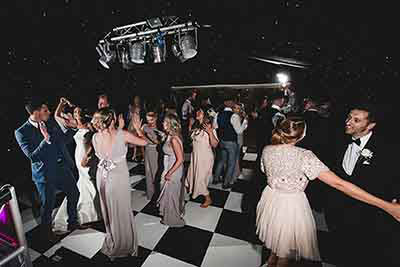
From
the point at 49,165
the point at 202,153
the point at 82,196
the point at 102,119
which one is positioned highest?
the point at 102,119

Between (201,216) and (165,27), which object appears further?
(165,27)

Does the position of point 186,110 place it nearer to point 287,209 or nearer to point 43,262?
point 43,262

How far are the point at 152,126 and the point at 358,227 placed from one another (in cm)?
233

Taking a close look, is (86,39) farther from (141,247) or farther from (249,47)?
(141,247)

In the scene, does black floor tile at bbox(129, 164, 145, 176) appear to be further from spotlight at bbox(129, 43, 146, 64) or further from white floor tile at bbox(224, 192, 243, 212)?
spotlight at bbox(129, 43, 146, 64)

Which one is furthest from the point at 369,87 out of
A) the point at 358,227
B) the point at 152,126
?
the point at 152,126

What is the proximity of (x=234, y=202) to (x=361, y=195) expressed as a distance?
1866mm

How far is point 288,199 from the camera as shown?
5.07 feet

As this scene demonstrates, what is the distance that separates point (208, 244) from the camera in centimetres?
212

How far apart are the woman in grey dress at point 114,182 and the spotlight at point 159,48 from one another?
2024 millimetres

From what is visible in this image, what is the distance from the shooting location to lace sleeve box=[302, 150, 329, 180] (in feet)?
4.31

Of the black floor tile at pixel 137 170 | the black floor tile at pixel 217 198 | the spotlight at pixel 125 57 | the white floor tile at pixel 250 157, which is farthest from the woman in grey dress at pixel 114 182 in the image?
the white floor tile at pixel 250 157

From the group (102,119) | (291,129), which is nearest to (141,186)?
(102,119)

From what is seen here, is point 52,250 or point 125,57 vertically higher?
point 125,57
